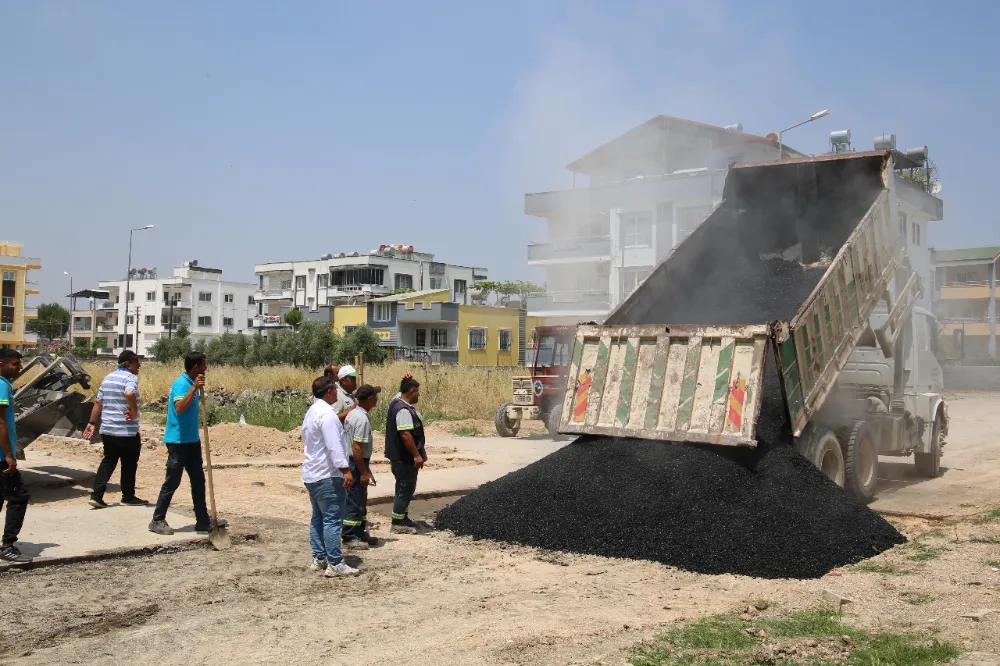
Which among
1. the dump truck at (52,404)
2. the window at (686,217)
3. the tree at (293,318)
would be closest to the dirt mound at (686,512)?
the dump truck at (52,404)

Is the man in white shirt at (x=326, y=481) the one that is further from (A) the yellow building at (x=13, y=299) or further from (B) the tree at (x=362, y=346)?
(A) the yellow building at (x=13, y=299)

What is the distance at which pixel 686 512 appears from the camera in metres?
7.56

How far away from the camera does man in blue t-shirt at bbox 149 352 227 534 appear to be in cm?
810

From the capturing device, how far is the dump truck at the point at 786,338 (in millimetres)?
8305

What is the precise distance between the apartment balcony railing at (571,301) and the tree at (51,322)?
63035 millimetres

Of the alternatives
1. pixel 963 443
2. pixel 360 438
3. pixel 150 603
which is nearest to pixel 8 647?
pixel 150 603

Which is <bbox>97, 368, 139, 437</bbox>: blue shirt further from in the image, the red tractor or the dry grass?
the dry grass

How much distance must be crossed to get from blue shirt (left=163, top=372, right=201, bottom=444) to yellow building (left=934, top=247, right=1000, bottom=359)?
2265 inches

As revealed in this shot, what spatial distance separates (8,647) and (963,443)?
1803cm

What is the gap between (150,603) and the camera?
19.8ft

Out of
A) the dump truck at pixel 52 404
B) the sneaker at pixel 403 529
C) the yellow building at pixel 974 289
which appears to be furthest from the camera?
the yellow building at pixel 974 289

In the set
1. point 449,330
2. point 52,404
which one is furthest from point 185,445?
point 449,330

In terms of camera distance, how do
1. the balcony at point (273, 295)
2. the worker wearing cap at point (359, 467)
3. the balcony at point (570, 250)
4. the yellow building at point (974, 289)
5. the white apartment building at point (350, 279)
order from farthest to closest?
the balcony at point (273, 295)
the white apartment building at point (350, 279)
the yellow building at point (974, 289)
the balcony at point (570, 250)
the worker wearing cap at point (359, 467)

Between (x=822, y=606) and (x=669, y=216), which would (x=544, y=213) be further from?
(x=822, y=606)
